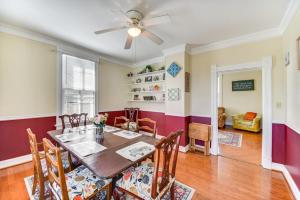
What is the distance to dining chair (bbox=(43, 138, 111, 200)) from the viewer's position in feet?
3.67

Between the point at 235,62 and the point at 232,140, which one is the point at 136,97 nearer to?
the point at 235,62

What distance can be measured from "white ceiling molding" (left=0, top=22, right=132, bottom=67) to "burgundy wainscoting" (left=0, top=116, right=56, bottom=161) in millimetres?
1621

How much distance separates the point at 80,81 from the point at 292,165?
4.41 m

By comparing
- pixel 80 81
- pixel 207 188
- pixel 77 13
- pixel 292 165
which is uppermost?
pixel 77 13

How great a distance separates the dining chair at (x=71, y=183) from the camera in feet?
3.67

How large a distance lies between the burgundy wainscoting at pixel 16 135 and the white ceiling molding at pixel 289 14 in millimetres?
4565

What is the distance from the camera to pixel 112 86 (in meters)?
4.36

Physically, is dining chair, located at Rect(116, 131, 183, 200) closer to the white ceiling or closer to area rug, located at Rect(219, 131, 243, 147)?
the white ceiling

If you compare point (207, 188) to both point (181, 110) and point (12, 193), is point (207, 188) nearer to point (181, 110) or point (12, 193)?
point (181, 110)

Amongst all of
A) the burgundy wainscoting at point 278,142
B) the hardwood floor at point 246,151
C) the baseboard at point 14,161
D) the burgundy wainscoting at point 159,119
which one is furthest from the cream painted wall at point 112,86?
the burgundy wainscoting at point 278,142

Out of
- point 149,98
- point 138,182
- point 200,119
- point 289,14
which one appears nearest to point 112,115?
point 149,98

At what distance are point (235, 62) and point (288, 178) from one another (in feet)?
7.17

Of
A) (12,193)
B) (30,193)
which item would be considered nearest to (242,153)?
(30,193)

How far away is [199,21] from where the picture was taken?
2.27 m
